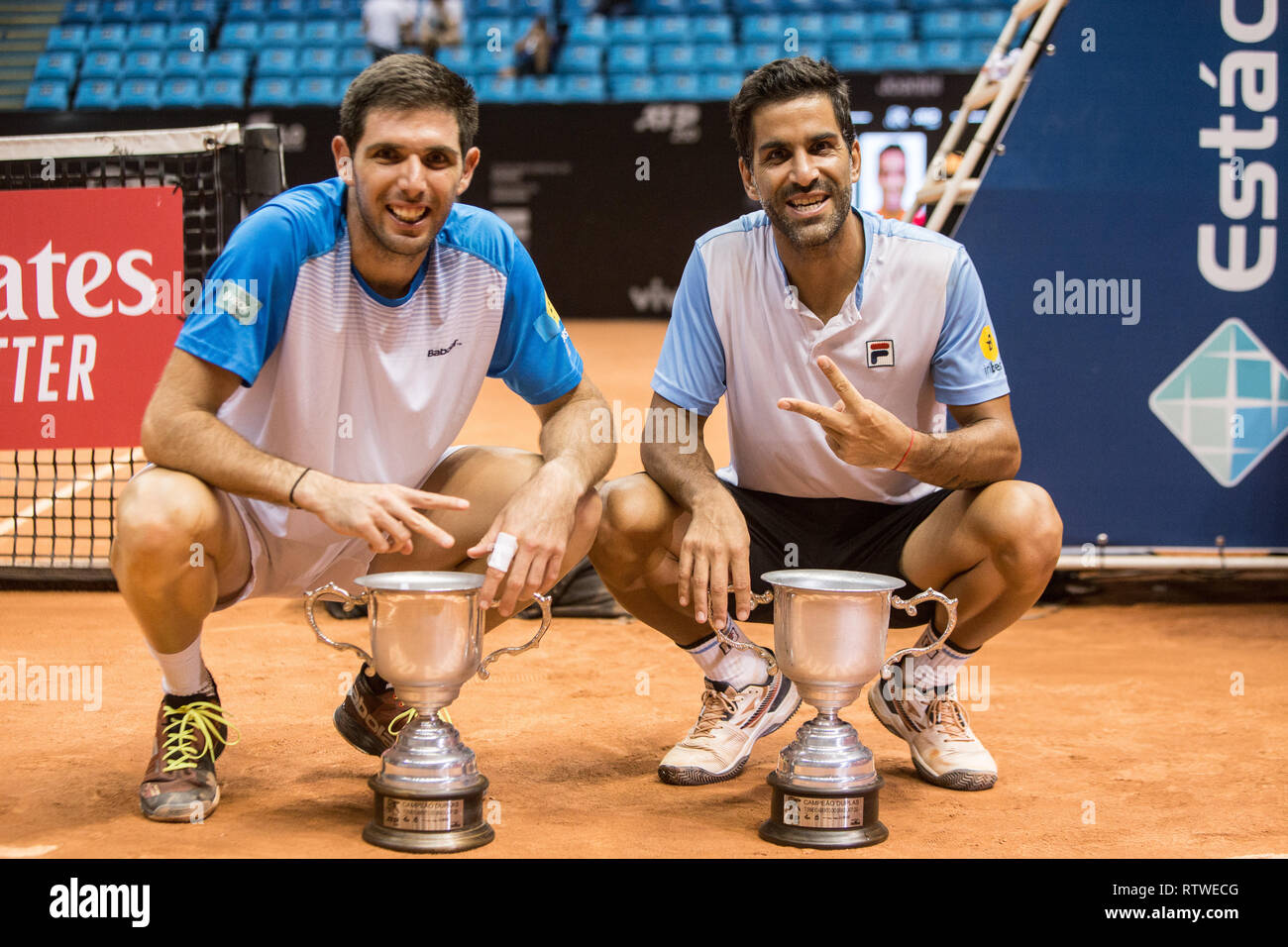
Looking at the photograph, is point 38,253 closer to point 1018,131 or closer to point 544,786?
point 544,786

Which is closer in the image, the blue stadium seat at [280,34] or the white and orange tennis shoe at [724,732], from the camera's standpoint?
the white and orange tennis shoe at [724,732]

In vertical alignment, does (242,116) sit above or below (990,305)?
above

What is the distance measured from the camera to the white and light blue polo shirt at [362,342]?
8.63 ft

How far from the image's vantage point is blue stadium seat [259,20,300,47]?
1446 centimetres

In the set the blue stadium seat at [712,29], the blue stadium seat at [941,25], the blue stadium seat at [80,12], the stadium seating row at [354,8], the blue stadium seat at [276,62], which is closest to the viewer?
the blue stadium seat at [941,25]

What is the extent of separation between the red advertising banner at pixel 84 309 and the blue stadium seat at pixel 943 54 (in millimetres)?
10128

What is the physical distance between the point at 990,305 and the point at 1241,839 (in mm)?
2350

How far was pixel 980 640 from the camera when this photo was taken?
2955mm

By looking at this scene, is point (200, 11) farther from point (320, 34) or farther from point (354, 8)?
point (354, 8)

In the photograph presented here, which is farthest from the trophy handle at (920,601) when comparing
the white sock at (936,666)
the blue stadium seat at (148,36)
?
the blue stadium seat at (148,36)

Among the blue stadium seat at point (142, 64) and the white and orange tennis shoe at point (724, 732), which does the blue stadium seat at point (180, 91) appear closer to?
the blue stadium seat at point (142, 64)

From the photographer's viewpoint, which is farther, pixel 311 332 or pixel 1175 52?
pixel 1175 52

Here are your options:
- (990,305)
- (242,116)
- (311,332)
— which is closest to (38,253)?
(311,332)

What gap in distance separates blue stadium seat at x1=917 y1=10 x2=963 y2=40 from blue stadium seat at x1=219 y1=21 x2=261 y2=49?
684cm
